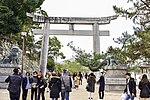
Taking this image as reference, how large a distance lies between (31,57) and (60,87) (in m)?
37.6

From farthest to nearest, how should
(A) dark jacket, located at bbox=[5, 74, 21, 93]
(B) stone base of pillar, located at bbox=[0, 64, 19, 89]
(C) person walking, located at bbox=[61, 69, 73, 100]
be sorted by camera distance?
(B) stone base of pillar, located at bbox=[0, 64, 19, 89] → (C) person walking, located at bbox=[61, 69, 73, 100] → (A) dark jacket, located at bbox=[5, 74, 21, 93]

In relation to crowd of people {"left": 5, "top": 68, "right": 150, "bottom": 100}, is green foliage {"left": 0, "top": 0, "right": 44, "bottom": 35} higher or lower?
higher

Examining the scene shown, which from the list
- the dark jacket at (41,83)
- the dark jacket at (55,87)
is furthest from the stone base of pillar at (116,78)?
the dark jacket at (55,87)

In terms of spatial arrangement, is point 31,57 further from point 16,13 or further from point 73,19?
point 16,13

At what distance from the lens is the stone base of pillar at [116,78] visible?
25.0 m

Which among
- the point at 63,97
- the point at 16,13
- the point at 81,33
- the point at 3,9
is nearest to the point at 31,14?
the point at 16,13

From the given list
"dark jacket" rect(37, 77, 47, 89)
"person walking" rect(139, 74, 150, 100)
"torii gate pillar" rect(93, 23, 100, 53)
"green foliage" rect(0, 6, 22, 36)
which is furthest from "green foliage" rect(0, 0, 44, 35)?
"person walking" rect(139, 74, 150, 100)

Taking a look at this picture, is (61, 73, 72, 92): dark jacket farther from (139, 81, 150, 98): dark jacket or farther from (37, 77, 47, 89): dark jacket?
(139, 81, 150, 98): dark jacket

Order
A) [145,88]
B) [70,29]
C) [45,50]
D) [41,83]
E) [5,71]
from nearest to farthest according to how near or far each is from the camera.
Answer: [145,88], [41,83], [5,71], [45,50], [70,29]

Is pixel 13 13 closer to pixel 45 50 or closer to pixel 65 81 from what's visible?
pixel 45 50

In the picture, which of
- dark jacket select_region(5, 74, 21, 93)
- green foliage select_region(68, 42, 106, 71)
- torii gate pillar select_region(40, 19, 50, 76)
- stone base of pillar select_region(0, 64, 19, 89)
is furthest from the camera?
green foliage select_region(68, 42, 106, 71)

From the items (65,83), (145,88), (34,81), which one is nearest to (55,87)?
(65,83)

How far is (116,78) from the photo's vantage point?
81.8ft

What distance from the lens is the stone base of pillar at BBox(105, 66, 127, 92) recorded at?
2495 centimetres
